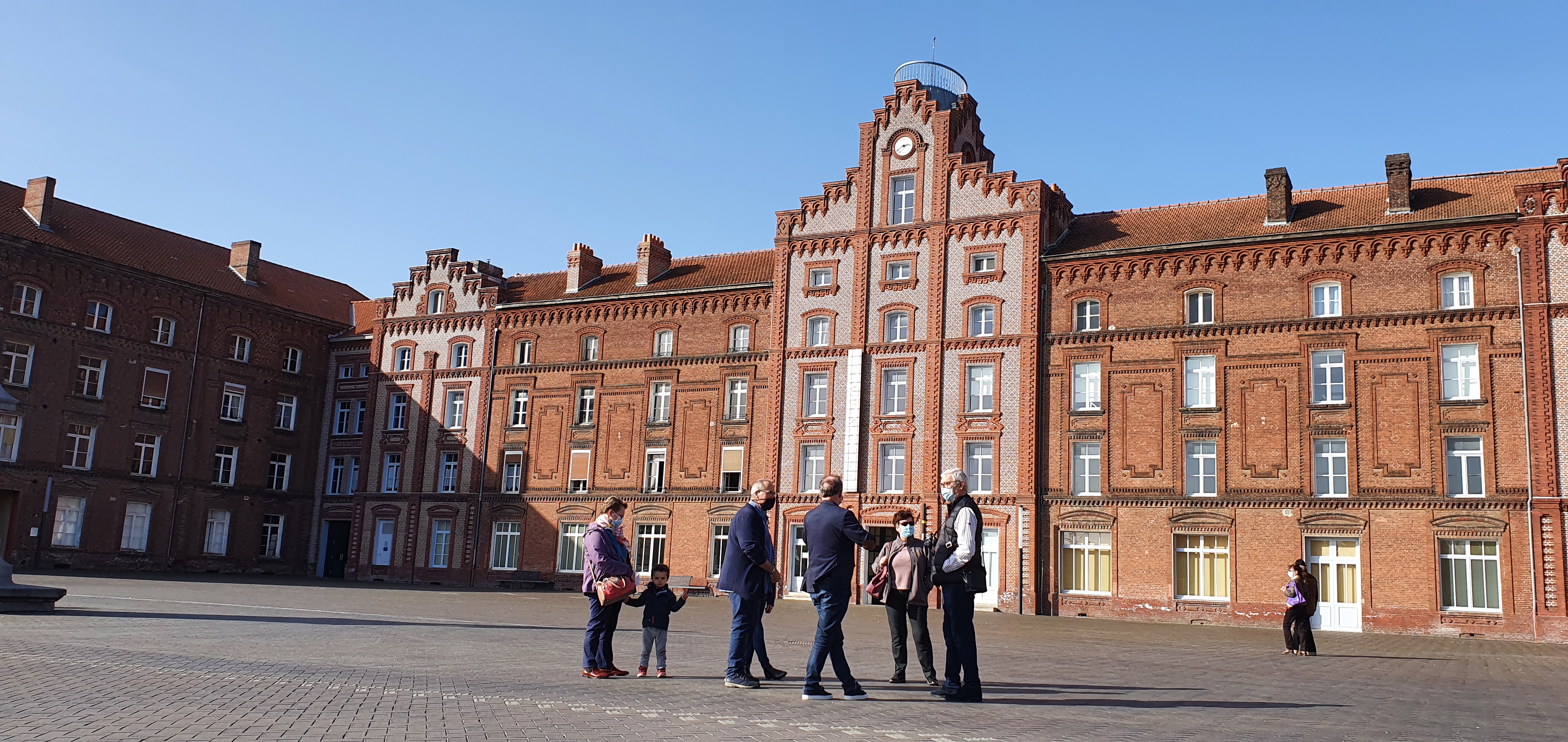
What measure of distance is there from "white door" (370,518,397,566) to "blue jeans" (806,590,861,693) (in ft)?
140

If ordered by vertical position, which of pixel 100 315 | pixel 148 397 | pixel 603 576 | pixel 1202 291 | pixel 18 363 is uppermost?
pixel 1202 291

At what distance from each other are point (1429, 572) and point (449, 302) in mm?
38011

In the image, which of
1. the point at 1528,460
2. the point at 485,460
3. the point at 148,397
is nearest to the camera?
the point at 1528,460

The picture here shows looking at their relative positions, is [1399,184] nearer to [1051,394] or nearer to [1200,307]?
[1200,307]

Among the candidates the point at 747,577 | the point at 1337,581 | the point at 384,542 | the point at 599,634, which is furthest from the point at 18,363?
the point at 1337,581

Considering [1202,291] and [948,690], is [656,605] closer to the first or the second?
[948,690]

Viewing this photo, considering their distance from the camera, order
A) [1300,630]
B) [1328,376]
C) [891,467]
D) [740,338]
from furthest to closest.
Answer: [740,338] < [891,467] < [1328,376] < [1300,630]

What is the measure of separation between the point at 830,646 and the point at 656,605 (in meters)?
2.37

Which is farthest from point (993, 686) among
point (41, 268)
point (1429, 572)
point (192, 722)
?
point (41, 268)

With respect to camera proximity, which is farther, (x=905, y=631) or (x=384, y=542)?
(x=384, y=542)

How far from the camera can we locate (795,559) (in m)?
41.5

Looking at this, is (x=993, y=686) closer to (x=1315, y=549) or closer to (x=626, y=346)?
(x=1315, y=549)

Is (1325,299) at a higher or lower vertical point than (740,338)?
higher

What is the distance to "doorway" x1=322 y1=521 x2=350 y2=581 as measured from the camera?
52.3m
